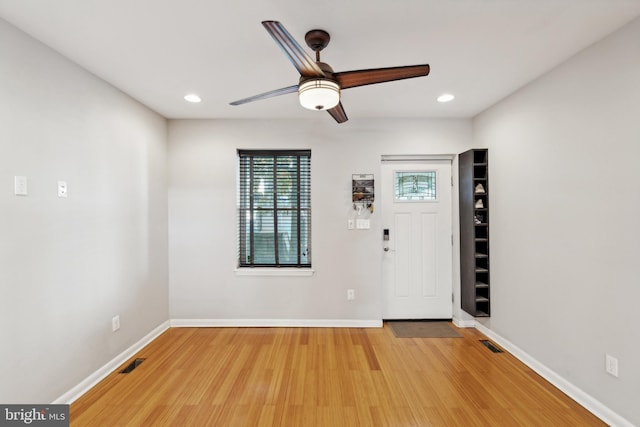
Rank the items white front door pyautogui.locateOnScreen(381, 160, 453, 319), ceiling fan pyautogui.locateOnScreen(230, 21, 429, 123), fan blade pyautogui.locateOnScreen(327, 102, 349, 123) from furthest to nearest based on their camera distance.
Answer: white front door pyautogui.locateOnScreen(381, 160, 453, 319) < fan blade pyautogui.locateOnScreen(327, 102, 349, 123) < ceiling fan pyautogui.locateOnScreen(230, 21, 429, 123)

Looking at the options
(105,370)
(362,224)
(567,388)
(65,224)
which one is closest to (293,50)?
(65,224)

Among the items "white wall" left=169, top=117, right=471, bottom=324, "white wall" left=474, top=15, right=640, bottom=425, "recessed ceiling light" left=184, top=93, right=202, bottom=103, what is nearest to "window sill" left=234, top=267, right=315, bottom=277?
"white wall" left=169, top=117, right=471, bottom=324

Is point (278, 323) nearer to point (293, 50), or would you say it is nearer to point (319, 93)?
point (319, 93)

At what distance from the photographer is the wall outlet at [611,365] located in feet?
5.89

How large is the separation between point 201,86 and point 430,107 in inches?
94.3

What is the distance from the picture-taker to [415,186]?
3535mm

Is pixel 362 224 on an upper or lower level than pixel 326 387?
upper

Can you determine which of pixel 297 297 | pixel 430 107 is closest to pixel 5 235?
pixel 297 297

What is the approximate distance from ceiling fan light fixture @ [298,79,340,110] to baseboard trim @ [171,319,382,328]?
103 inches

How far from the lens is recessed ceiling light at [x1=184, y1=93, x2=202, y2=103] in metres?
2.73

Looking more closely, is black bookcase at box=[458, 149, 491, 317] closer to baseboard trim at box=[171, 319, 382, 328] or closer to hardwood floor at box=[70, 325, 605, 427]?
hardwood floor at box=[70, 325, 605, 427]

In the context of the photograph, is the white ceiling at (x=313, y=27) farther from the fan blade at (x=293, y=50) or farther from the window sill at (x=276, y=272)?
the window sill at (x=276, y=272)

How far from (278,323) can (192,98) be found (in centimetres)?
272

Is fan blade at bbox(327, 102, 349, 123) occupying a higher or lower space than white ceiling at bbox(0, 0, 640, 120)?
lower
